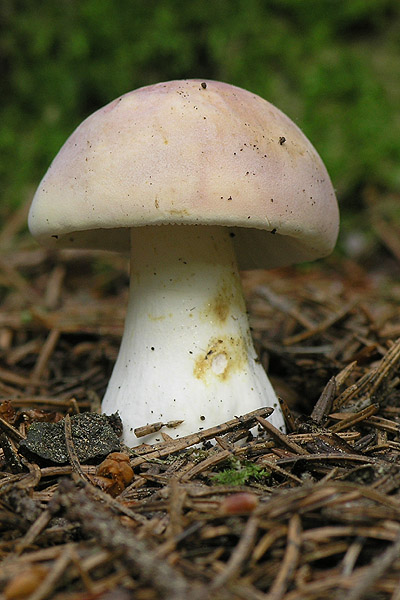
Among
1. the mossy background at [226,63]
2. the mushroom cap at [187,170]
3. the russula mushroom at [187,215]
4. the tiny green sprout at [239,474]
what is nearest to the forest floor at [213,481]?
the tiny green sprout at [239,474]

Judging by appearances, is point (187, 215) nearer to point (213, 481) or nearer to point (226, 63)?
point (213, 481)

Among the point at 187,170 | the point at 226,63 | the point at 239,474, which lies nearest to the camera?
the point at 239,474

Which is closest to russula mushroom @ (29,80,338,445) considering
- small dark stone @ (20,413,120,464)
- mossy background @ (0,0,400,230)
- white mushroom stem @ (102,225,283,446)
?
white mushroom stem @ (102,225,283,446)

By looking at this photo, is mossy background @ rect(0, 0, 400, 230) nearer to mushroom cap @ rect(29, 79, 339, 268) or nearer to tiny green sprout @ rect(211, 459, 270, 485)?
mushroom cap @ rect(29, 79, 339, 268)

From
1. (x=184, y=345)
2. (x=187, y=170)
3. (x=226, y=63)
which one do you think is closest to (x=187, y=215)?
(x=187, y=170)

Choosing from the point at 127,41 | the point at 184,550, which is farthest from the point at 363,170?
the point at 184,550

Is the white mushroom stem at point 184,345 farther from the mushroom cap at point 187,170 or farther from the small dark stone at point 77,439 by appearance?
the mushroom cap at point 187,170
